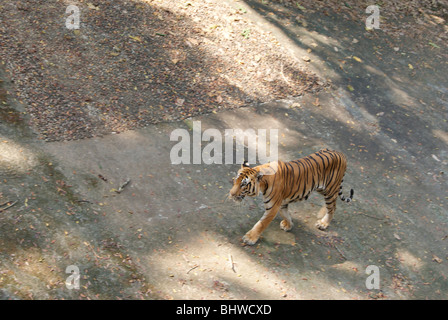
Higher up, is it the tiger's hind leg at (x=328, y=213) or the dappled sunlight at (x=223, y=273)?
the tiger's hind leg at (x=328, y=213)

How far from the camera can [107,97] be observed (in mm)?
8094

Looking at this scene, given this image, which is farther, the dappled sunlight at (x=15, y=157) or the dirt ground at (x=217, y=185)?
the dappled sunlight at (x=15, y=157)

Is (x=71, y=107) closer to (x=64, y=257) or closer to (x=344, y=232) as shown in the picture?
(x=64, y=257)

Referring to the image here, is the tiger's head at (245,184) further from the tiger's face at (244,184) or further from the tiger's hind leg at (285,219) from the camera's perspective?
the tiger's hind leg at (285,219)

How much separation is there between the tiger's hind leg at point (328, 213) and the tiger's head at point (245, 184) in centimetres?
135

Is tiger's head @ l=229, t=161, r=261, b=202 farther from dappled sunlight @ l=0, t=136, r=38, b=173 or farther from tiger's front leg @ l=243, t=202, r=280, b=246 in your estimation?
dappled sunlight @ l=0, t=136, r=38, b=173

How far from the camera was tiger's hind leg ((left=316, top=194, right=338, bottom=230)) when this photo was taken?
21.7 ft

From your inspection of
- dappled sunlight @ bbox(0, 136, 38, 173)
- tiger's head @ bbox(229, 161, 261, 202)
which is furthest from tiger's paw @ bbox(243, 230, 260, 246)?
dappled sunlight @ bbox(0, 136, 38, 173)

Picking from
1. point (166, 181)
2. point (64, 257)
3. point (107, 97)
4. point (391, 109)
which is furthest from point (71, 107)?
point (391, 109)

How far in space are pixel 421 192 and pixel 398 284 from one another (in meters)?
2.35

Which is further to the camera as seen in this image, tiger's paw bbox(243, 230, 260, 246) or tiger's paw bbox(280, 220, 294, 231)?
tiger's paw bbox(280, 220, 294, 231)

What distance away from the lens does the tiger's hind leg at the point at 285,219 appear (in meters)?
6.45

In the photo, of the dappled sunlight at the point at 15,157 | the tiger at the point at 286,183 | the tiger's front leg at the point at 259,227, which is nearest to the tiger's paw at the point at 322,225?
the tiger at the point at 286,183

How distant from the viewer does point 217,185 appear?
7.12 m
